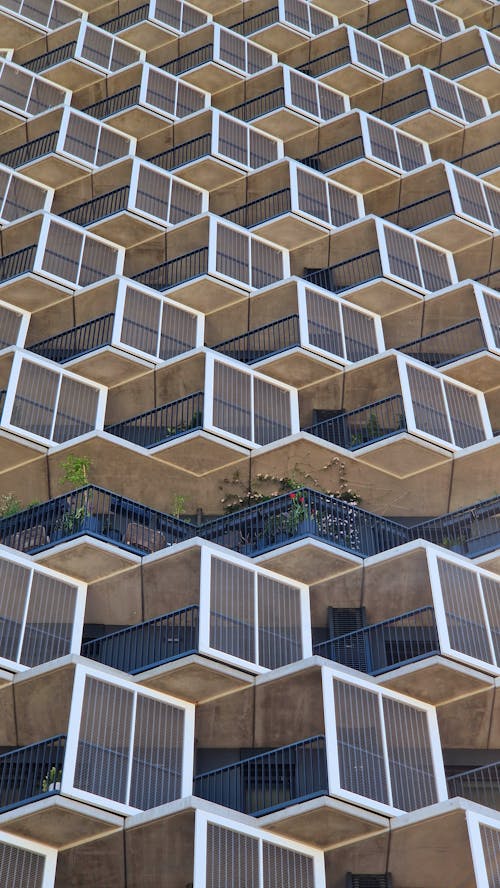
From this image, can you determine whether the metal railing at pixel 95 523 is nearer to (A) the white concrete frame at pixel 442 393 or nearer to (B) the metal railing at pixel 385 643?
(B) the metal railing at pixel 385 643

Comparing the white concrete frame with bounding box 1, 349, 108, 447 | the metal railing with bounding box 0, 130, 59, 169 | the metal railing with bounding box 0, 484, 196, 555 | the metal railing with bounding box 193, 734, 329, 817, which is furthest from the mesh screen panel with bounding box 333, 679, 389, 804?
the metal railing with bounding box 0, 130, 59, 169

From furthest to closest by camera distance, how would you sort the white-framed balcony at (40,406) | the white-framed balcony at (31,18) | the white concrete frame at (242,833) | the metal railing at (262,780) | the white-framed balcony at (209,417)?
the white-framed balcony at (31,18), the white-framed balcony at (209,417), the white-framed balcony at (40,406), the metal railing at (262,780), the white concrete frame at (242,833)

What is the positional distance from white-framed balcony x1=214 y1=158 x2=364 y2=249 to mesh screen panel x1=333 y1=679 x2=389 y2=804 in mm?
18916

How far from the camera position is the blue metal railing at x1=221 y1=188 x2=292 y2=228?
135ft

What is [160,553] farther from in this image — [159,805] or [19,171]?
[19,171]

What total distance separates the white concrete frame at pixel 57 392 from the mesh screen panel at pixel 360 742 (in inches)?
382

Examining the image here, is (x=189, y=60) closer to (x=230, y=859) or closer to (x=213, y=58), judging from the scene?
(x=213, y=58)

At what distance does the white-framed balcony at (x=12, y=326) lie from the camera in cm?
3484

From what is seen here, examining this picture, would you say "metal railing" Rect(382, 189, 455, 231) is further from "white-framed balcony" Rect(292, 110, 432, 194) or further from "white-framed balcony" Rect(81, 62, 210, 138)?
"white-framed balcony" Rect(81, 62, 210, 138)

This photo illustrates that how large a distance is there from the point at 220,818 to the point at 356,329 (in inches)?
661

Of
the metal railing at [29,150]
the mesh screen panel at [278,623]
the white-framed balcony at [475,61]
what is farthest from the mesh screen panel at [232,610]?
the white-framed balcony at [475,61]

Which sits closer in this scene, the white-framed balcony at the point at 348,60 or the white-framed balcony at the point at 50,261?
the white-framed balcony at the point at 50,261

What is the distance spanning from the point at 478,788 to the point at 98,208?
23.7 meters

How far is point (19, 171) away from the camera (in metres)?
42.1
